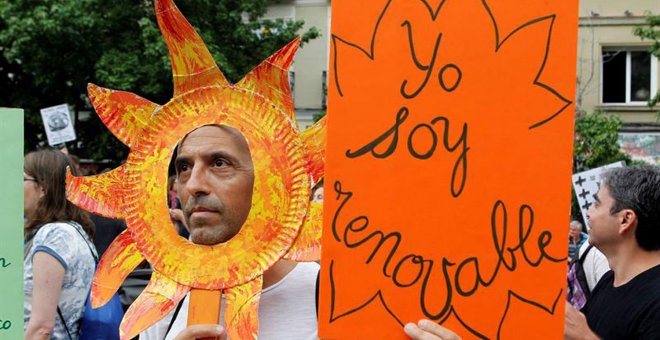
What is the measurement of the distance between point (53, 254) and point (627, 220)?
2045mm

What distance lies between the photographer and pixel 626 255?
9.28 feet

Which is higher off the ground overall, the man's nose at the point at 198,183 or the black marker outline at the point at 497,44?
the black marker outline at the point at 497,44

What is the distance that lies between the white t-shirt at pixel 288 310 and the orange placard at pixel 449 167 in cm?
23

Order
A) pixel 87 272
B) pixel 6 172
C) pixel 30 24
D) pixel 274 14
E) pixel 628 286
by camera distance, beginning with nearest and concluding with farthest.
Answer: pixel 6 172 < pixel 628 286 < pixel 87 272 < pixel 30 24 < pixel 274 14

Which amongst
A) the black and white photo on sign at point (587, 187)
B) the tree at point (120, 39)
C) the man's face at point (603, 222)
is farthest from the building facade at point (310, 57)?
the man's face at point (603, 222)

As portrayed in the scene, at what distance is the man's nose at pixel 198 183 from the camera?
1.88m

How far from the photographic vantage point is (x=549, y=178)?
1.61m

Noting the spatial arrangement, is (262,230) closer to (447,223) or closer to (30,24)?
(447,223)

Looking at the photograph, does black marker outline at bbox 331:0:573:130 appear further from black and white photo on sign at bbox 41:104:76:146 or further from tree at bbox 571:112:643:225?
tree at bbox 571:112:643:225

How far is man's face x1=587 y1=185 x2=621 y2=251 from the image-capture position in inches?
113

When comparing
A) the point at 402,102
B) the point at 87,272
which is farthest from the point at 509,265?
the point at 87,272

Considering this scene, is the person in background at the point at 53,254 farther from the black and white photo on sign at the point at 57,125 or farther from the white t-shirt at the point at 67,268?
the black and white photo on sign at the point at 57,125

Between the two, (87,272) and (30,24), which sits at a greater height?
(30,24)

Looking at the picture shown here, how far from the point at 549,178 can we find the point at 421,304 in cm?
36
